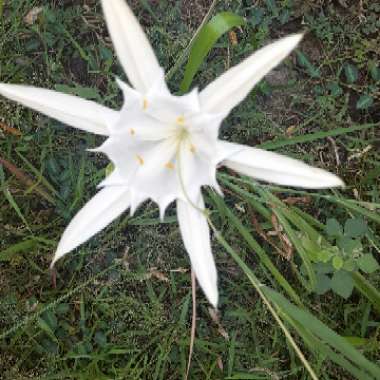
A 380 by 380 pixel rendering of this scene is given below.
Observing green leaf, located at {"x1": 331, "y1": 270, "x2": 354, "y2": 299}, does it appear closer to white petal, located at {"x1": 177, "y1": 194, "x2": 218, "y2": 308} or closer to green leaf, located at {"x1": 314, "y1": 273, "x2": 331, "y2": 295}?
green leaf, located at {"x1": 314, "y1": 273, "x2": 331, "y2": 295}

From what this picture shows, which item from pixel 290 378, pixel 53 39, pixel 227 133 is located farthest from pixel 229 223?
pixel 53 39

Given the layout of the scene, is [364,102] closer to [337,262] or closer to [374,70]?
[374,70]

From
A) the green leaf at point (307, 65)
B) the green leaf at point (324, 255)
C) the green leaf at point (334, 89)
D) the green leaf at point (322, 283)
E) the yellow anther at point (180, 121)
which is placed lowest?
the green leaf at point (322, 283)

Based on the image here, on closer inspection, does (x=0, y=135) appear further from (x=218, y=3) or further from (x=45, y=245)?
(x=218, y=3)

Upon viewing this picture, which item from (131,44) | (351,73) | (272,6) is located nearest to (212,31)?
(131,44)

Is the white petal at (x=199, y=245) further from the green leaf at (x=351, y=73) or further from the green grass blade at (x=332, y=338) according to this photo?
the green leaf at (x=351, y=73)

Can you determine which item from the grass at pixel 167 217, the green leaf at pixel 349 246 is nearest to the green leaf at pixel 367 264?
the green leaf at pixel 349 246
